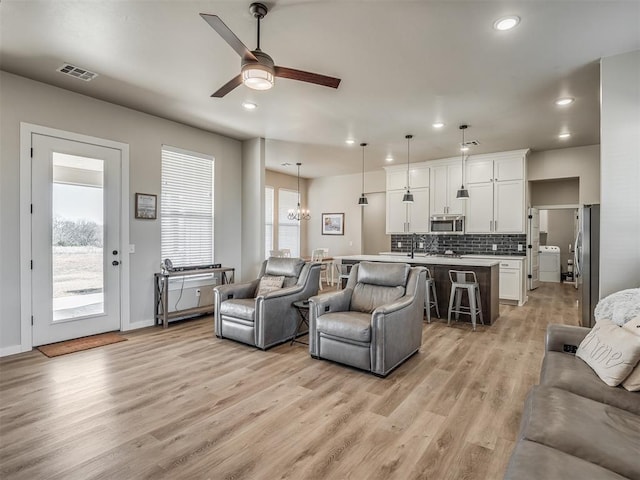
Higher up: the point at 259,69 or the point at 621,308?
the point at 259,69

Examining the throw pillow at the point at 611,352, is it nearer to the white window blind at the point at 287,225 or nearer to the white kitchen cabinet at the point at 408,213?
the white kitchen cabinet at the point at 408,213

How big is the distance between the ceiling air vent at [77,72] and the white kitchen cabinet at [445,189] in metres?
6.11

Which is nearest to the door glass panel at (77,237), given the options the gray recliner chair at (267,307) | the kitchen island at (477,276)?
the gray recliner chair at (267,307)

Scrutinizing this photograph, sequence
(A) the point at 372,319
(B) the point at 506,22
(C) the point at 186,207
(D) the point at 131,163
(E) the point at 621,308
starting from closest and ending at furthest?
(E) the point at 621,308 → (B) the point at 506,22 → (A) the point at 372,319 → (D) the point at 131,163 → (C) the point at 186,207

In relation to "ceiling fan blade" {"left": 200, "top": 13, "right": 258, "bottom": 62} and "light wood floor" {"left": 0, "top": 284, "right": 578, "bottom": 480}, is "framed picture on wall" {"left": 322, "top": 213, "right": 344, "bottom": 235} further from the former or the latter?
"ceiling fan blade" {"left": 200, "top": 13, "right": 258, "bottom": 62}

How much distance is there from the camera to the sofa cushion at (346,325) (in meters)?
3.17

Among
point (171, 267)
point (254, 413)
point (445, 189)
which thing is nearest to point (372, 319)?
point (254, 413)

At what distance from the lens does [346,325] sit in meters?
3.29

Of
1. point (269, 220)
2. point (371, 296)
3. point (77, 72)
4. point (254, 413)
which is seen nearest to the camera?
point (254, 413)

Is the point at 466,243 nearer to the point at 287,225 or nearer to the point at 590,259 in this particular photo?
the point at 590,259

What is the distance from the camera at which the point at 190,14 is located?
8.56 feet

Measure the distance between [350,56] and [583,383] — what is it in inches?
119

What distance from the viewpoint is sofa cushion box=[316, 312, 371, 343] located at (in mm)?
3173

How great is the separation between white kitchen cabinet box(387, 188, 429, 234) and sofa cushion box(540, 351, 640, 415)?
5447 mm
